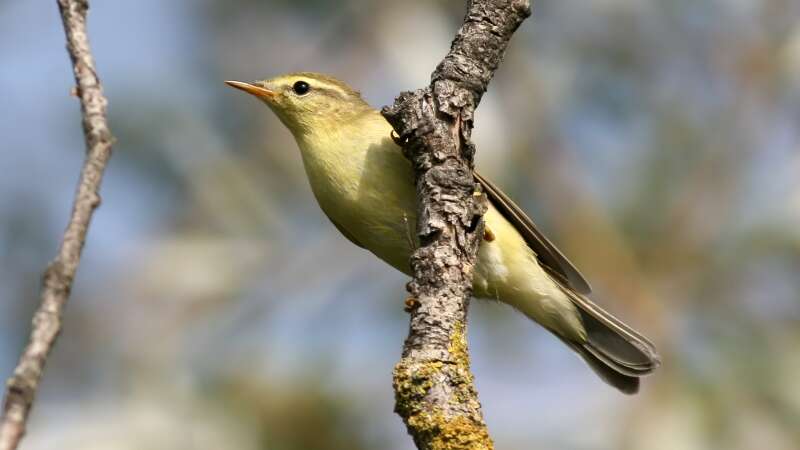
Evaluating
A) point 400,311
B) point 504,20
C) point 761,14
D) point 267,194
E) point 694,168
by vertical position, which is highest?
point 761,14

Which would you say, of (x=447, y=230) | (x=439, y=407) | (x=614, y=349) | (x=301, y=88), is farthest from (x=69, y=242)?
(x=614, y=349)

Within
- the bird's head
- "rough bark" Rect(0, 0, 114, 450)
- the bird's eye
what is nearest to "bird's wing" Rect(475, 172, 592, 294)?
the bird's head

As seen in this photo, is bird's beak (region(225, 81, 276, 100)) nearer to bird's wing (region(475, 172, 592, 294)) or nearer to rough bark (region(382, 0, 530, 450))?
bird's wing (region(475, 172, 592, 294))

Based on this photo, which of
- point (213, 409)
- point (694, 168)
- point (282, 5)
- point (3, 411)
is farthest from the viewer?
point (282, 5)

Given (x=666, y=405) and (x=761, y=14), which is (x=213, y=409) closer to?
(x=666, y=405)

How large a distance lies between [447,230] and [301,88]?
2421mm

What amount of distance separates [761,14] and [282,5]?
338 centimetres

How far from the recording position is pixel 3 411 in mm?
1741

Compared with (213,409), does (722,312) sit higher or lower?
higher

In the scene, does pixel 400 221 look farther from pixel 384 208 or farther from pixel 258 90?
pixel 258 90

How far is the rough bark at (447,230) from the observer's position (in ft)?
9.56

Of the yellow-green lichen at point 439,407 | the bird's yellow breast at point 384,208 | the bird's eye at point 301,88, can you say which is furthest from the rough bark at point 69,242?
the bird's eye at point 301,88

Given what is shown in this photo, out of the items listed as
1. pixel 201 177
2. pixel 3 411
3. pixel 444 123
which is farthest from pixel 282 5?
pixel 3 411

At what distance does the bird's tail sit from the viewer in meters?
5.49
